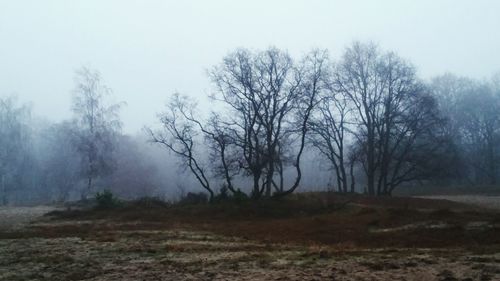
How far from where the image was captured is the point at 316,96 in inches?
1539

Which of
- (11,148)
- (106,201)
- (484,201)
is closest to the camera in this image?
(484,201)

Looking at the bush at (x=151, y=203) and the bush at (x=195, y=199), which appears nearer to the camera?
the bush at (x=151, y=203)

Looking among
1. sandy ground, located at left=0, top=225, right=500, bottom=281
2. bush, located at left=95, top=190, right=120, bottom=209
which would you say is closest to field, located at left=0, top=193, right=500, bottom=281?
sandy ground, located at left=0, top=225, right=500, bottom=281

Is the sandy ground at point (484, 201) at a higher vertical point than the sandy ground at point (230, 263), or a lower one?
higher

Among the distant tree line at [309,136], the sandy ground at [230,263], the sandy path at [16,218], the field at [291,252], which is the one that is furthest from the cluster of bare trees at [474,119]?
the sandy ground at [230,263]

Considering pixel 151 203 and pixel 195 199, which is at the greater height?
pixel 195 199

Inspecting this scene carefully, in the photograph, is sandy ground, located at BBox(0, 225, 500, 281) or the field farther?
the field

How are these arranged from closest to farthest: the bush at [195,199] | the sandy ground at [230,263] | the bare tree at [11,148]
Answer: the sandy ground at [230,263], the bush at [195,199], the bare tree at [11,148]

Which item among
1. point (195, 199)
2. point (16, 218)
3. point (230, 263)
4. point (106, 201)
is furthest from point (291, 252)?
point (106, 201)

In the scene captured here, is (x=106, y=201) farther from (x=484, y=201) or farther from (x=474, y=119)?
(x=474, y=119)

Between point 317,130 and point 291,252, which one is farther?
point 317,130

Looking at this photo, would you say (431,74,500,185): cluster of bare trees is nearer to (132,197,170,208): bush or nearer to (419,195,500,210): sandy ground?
(419,195,500,210): sandy ground

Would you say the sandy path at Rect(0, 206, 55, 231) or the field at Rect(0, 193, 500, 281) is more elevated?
the sandy path at Rect(0, 206, 55, 231)

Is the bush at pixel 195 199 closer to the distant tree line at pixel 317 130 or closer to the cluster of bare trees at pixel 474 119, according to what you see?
the distant tree line at pixel 317 130
